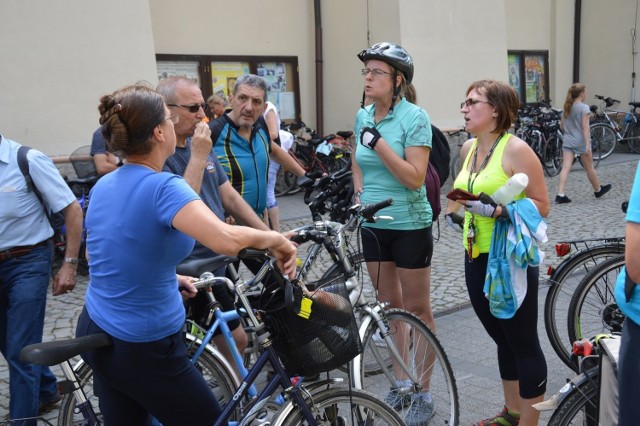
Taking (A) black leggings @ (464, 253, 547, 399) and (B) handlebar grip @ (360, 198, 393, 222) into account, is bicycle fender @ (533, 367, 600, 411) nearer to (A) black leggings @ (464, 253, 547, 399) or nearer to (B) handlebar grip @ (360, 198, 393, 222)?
(A) black leggings @ (464, 253, 547, 399)

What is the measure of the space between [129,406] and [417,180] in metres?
2.00

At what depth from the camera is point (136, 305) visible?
2.34 metres

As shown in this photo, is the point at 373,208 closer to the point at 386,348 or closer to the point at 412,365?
the point at 386,348

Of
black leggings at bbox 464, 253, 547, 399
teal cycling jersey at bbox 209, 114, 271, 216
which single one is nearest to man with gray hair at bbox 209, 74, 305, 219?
teal cycling jersey at bbox 209, 114, 271, 216

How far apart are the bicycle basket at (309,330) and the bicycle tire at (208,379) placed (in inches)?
30.4

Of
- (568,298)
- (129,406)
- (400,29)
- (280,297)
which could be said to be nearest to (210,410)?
(129,406)

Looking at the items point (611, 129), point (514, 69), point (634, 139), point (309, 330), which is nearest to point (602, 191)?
point (611, 129)

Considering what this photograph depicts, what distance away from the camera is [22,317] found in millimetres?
3592

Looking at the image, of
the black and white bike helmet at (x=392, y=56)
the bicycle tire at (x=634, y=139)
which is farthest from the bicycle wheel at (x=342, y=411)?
the bicycle tire at (x=634, y=139)

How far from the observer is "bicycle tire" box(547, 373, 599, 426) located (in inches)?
106

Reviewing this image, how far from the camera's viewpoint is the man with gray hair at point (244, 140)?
4324 millimetres

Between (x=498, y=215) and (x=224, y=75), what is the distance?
971cm

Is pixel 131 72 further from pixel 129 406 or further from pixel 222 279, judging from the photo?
pixel 129 406

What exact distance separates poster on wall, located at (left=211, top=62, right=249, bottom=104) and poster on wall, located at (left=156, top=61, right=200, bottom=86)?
356 millimetres
